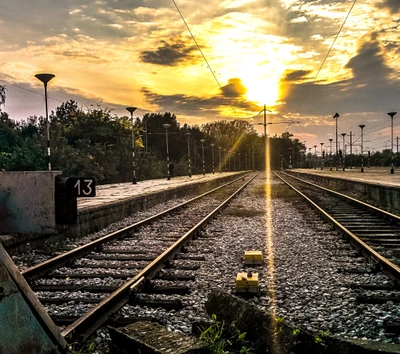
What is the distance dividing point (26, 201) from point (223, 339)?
386cm

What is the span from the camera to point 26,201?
19.5 ft

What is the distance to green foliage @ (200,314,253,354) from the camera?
299 centimetres

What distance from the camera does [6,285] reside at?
8.88ft

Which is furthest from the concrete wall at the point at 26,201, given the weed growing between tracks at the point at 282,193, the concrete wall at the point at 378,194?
the weed growing between tracks at the point at 282,193

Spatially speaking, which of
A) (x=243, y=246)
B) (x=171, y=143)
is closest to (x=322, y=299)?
(x=243, y=246)

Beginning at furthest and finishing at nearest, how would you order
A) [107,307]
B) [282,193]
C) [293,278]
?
[282,193]
[293,278]
[107,307]

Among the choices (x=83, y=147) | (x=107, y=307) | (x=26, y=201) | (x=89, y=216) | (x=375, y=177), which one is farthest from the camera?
(x=83, y=147)

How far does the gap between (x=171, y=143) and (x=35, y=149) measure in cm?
5357

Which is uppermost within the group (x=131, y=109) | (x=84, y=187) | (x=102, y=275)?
(x=131, y=109)

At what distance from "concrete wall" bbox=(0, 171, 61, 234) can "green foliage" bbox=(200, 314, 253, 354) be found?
2938 millimetres

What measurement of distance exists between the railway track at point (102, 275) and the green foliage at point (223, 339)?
0.97 meters

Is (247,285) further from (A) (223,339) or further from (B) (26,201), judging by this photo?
(B) (26,201)

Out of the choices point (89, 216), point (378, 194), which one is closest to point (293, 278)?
point (89, 216)

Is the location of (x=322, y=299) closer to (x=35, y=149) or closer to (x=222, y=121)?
(x=35, y=149)
